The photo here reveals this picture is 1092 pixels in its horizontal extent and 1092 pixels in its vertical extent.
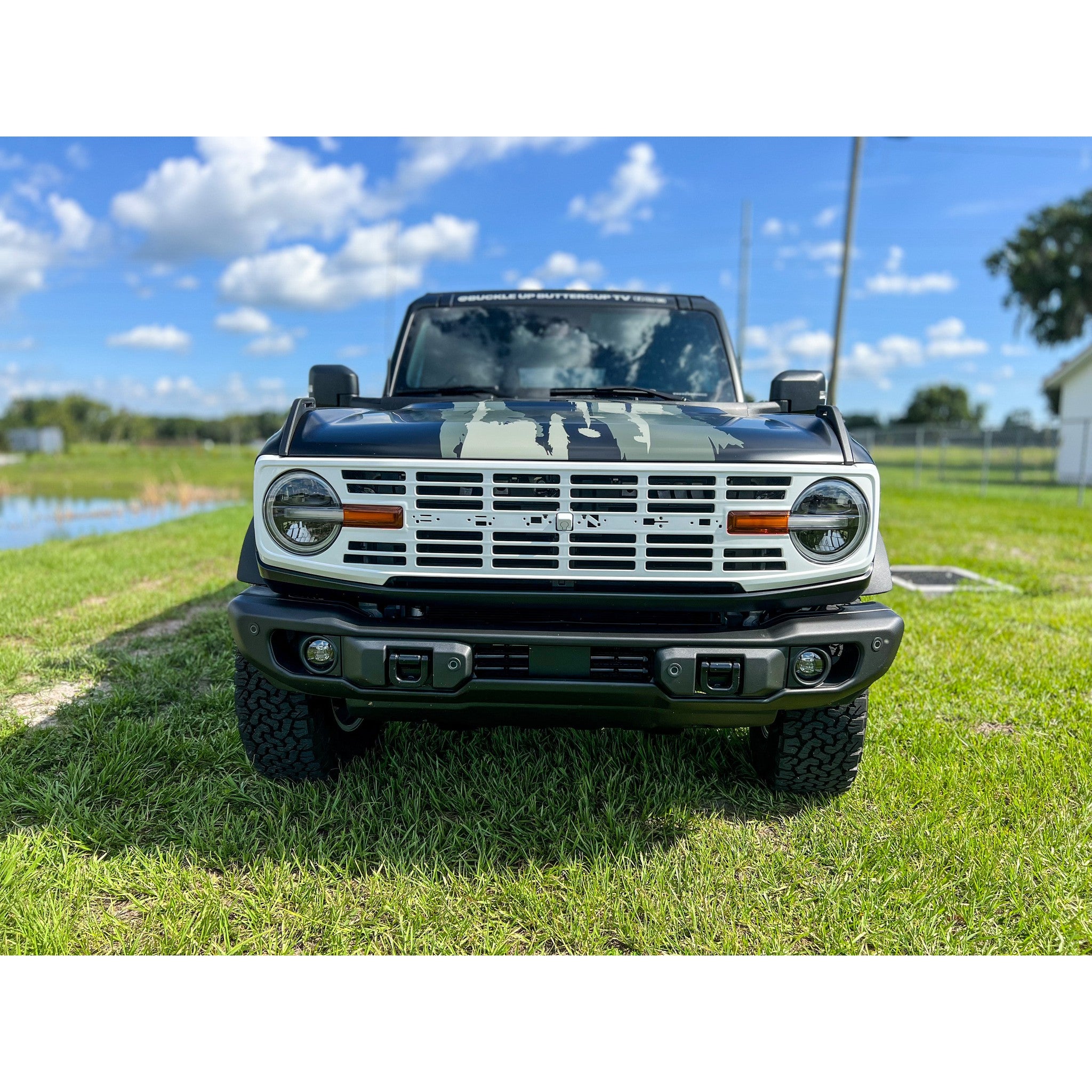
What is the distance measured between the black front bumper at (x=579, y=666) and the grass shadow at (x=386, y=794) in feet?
1.68

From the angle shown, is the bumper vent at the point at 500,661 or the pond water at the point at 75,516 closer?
the bumper vent at the point at 500,661

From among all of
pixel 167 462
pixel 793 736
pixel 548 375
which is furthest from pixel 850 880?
pixel 167 462

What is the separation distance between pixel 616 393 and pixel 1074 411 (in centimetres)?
3283

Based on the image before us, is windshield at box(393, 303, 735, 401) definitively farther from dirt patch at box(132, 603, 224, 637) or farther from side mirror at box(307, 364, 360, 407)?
dirt patch at box(132, 603, 224, 637)

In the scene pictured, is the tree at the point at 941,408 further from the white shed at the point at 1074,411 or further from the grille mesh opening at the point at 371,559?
the grille mesh opening at the point at 371,559

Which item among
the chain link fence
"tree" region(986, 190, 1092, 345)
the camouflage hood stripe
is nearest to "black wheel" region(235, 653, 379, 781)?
the camouflage hood stripe

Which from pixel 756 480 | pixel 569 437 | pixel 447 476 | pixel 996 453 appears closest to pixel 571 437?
pixel 569 437

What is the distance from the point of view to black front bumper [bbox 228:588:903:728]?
7.76 ft

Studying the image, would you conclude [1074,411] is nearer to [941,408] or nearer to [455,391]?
[455,391]

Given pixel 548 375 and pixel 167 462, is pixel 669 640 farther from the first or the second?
pixel 167 462

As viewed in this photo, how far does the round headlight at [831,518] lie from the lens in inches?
97.3

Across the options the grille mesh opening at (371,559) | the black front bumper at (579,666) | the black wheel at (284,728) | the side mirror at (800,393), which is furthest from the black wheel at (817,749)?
the black wheel at (284,728)

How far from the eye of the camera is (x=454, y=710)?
2.55m

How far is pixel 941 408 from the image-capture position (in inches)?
3511
